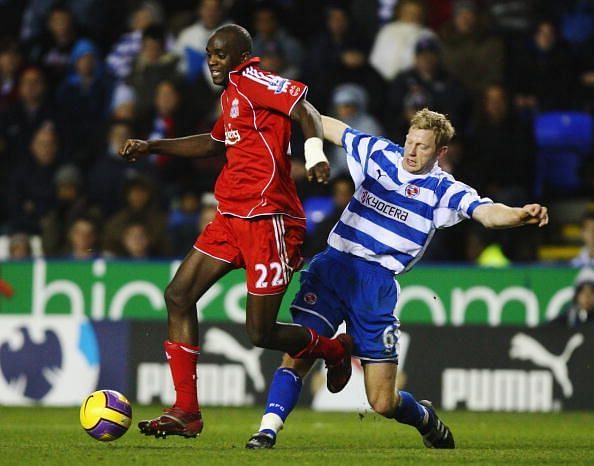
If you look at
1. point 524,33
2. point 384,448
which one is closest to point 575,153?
point 524,33

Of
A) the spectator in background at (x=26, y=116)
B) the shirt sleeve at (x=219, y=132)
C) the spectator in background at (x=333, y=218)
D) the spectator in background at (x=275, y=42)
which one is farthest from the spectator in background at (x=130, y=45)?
the shirt sleeve at (x=219, y=132)

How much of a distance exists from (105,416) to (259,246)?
127 centimetres

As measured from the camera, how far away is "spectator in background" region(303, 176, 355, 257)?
13703mm

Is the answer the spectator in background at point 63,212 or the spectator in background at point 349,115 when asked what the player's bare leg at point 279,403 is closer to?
the spectator in background at point 349,115

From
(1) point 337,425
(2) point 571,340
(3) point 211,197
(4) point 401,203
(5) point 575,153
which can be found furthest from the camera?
(5) point 575,153

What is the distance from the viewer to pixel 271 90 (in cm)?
766

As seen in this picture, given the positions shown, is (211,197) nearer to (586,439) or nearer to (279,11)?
(279,11)

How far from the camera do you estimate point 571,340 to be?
1249 centimetres

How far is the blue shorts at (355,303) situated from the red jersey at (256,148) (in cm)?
51

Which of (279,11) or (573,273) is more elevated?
(279,11)

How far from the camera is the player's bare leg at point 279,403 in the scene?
25.7 ft

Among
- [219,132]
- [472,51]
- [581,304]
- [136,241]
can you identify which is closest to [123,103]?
[136,241]

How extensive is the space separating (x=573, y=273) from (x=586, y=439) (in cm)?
366

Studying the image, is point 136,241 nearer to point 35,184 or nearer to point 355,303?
point 35,184
